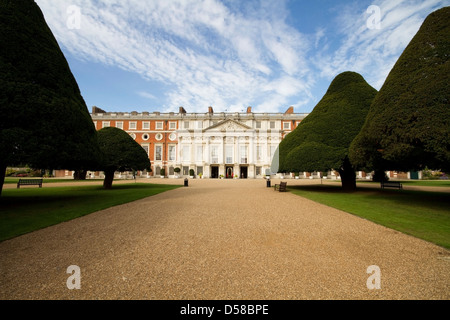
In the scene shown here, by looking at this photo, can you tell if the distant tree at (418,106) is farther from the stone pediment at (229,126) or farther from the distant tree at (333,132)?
the stone pediment at (229,126)

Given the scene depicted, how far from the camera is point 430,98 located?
7.26m

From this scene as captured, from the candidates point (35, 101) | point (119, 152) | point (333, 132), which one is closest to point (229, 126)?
point (119, 152)

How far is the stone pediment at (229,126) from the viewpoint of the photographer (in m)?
45.3

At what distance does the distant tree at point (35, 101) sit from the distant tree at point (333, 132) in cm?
1358

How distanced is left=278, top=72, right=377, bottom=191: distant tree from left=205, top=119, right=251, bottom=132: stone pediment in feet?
91.2

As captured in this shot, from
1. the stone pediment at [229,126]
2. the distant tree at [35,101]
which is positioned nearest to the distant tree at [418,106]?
the distant tree at [35,101]

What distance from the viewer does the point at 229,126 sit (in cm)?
4553

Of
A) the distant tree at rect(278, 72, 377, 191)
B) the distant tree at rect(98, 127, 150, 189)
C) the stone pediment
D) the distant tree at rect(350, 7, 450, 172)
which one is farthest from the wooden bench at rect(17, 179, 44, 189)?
the stone pediment

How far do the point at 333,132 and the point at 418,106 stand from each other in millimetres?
7338

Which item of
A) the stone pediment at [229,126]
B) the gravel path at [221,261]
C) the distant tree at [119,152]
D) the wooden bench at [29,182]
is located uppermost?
the stone pediment at [229,126]

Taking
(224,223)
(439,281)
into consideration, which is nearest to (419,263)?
(439,281)

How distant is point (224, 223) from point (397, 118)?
8.12 meters

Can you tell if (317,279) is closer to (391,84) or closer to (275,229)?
(275,229)

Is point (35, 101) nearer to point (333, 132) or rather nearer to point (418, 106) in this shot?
point (418, 106)
